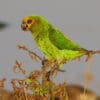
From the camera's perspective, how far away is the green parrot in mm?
842

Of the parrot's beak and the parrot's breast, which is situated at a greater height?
the parrot's beak

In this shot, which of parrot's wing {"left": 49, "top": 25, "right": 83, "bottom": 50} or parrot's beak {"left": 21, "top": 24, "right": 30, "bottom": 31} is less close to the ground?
parrot's beak {"left": 21, "top": 24, "right": 30, "bottom": 31}

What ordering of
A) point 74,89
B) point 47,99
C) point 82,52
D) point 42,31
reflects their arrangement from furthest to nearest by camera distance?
point 74,89, point 42,31, point 82,52, point 47,99

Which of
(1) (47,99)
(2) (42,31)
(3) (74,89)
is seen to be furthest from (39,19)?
(3) (74,89)

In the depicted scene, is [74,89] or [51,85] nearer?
[51,85]

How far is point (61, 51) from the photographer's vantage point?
2.95 ft

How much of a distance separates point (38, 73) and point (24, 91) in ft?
0.14

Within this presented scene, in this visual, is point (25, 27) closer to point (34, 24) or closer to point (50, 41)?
point (34, 24)

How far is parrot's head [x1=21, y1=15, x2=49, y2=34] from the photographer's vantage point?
85 centimetres

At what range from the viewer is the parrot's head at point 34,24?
853 mm

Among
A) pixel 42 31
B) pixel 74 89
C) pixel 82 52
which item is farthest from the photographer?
pixel 74 89

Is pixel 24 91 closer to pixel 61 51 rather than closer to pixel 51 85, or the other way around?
pixel 51 85

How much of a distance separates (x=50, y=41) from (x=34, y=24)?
0.35 ft

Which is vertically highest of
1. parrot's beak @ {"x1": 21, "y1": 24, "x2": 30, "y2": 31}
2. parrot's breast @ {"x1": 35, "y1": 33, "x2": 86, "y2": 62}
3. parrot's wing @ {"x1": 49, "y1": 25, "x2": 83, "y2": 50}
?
parrot's beak @ {"x1": 21, "y1": 24, "x2": 30, "y2": 31}
